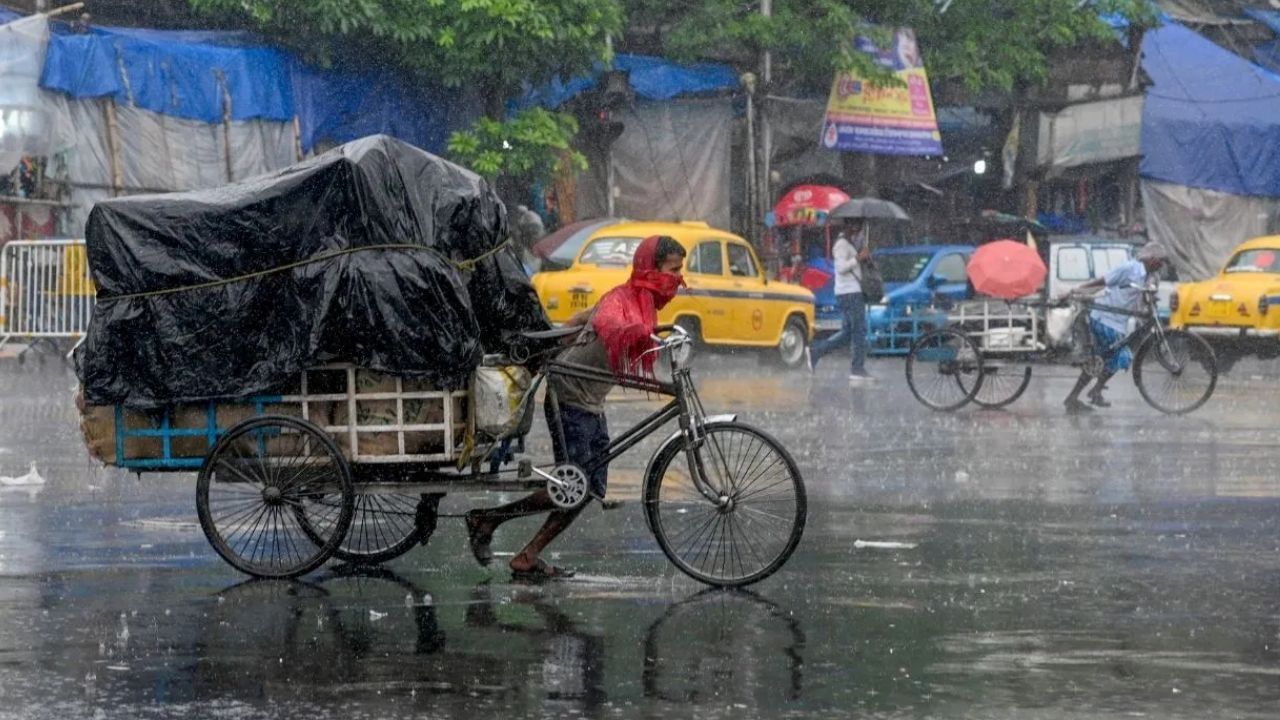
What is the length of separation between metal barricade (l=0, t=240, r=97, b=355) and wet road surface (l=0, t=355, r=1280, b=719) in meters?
10.8

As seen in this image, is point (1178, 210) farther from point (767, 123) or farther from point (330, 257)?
point (330, 257)

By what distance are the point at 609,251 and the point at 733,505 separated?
53.0ft

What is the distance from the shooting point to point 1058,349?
1878cm

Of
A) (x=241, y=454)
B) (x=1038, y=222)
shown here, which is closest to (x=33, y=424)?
(x=241, y=454)

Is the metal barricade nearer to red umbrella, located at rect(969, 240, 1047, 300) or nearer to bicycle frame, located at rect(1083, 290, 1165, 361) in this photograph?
red umbrella, located at rect(969, 240, 1047, 300)

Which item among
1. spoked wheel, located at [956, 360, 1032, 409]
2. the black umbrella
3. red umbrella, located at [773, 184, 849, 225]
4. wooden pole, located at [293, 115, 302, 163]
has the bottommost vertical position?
spoked wheel, located at [956, 360, 1032, 409]

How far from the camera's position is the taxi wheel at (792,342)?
87.5 feet

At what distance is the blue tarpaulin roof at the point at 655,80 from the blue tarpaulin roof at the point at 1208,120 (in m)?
8.81

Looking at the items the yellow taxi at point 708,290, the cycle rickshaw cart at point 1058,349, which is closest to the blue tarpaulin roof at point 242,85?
the yellow taxi at point 708,290

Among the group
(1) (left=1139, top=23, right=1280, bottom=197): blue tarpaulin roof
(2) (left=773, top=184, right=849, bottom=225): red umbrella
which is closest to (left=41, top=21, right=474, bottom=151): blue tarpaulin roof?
(2) (left=773, top=184, right=849, bottom=225): red umbrella

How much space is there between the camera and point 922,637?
280 inches

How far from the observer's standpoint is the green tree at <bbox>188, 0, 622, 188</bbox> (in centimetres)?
2727

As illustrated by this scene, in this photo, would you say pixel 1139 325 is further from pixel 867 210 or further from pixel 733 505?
pixel 733 505

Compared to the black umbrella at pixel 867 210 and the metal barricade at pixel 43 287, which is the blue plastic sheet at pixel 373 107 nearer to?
the metal barricade at pixel 43 287
